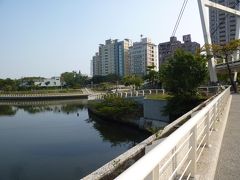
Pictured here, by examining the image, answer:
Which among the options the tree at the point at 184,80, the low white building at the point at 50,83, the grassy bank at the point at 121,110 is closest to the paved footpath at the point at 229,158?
the tree at the point at 184,80

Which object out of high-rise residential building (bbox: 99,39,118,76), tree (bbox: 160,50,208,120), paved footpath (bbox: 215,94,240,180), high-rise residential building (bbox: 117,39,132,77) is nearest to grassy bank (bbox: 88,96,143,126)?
tree (bbox: 160,50,208,120)

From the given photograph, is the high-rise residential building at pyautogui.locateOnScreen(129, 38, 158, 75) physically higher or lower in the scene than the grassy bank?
higher

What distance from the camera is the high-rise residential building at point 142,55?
452 ft

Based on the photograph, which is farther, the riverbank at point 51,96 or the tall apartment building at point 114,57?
the tall apartment building at point 114,57

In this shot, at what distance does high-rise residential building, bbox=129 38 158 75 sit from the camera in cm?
13775

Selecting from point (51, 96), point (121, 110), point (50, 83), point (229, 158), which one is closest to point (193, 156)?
point (229, 158)

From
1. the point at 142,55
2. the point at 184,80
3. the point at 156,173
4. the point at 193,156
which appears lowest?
the point at 193,156

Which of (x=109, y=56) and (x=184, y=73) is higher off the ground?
(x=109, y=56)

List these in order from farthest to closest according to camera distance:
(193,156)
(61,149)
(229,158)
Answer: (61,149) < (229,158) < (193,156)

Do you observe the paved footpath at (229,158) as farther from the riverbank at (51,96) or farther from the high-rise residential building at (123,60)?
→ the high-rise residential building at (123,60)

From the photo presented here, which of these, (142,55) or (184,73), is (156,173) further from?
(142,55)

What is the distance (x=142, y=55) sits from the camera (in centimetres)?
13925

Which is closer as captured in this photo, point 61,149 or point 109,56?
point 61,149

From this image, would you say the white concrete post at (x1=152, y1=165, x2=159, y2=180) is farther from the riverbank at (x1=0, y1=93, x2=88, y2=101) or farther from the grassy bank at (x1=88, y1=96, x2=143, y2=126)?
the riverbank at (x1=0, y1=93, x2=88, y2=101)
